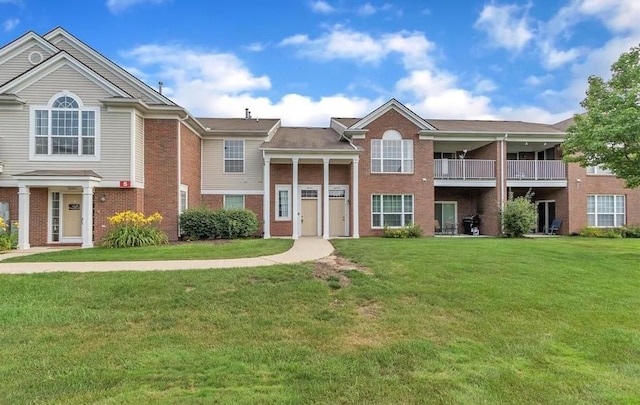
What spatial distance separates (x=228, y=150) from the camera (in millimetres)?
21156

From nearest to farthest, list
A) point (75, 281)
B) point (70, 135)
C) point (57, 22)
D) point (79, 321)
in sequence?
point (79, 321) < point (75, 281) < point (70, 135) < point (57, 22)

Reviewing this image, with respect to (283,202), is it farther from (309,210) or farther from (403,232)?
(403,232)

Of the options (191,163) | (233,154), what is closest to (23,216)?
(191,163)

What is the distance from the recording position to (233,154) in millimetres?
21141

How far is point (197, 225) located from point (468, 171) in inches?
586

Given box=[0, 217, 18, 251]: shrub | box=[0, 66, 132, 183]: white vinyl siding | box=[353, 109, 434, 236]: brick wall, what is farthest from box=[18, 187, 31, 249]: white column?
box=[353, 109, 434, 236]: brick wall

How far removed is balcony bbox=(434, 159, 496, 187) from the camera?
21766 mm

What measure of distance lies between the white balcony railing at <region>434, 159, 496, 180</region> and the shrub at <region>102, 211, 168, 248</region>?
585 inches

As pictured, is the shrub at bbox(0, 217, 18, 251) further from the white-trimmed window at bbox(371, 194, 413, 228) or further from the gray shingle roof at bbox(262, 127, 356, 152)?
the white-trimmed window at bbox(371, 194, 413, 228)

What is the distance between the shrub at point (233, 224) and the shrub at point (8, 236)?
755cm

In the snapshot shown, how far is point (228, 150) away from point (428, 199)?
1119 centimetres

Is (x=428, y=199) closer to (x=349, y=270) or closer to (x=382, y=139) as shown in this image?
(x=382, y=139)

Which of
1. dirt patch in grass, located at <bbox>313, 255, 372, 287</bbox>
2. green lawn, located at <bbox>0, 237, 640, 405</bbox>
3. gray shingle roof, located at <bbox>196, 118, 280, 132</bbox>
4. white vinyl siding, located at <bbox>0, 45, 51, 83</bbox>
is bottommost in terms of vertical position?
green lawn, located at <bbox>0, 237, 640, 405</bbox>

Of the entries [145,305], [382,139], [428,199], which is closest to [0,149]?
[145,305]
